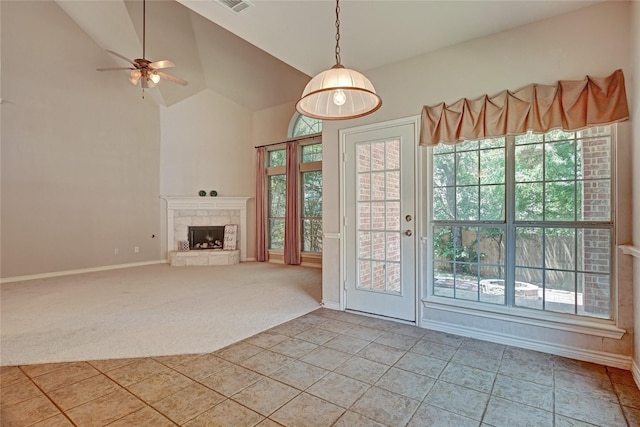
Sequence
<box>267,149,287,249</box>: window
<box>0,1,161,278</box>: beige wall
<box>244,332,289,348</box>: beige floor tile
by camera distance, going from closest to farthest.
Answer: <box>244,332,289,348</box>: beige floor tile, <box>0,1,161,278</box>: beige wall, <box>267,149,287,249</box>: window

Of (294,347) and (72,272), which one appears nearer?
(294,347)

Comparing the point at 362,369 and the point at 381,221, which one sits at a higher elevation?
the point at 381,221

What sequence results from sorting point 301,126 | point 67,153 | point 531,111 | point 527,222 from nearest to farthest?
1. point 531,111
2. point 527,222
3. point 67,153
4. point 301,126

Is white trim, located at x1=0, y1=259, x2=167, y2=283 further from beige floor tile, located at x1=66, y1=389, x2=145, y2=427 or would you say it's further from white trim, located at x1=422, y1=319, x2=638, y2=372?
white trim, located at x1=422, y1=319, x2=638, y2=372

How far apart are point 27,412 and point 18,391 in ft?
1.15

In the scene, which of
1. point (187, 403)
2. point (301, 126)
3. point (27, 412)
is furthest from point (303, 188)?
point (27, 412)

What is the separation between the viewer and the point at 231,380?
7.09ft

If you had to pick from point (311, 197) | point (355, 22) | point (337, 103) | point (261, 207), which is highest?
point (355, 22)

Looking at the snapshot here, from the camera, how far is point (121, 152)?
21.5 feet

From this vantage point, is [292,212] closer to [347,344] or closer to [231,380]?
[347,344]

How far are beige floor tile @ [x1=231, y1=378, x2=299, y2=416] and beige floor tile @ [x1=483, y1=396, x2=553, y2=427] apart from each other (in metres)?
Result: 1.17

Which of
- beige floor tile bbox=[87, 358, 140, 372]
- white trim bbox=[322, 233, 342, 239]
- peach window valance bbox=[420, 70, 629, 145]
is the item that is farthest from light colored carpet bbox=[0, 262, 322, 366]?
peach window valance bbox=[420, 70, 629, 145]

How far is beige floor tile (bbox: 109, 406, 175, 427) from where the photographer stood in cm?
169

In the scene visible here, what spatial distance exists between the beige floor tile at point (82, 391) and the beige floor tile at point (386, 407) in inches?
64.5
